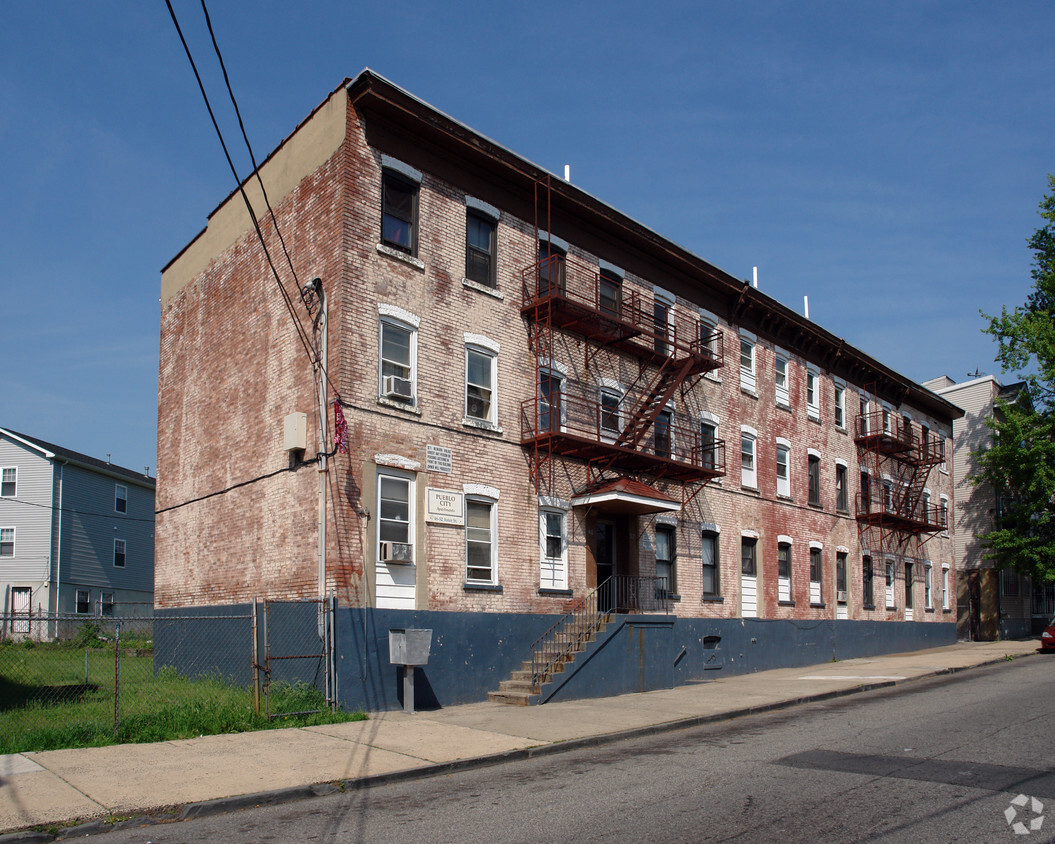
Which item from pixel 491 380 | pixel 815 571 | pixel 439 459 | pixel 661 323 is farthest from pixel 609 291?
pixel 815 571

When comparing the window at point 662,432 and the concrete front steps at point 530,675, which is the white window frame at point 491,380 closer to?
the concrete front steps at point 530,675

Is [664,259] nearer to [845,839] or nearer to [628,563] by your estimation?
[628,563]

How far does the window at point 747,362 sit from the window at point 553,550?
958cm

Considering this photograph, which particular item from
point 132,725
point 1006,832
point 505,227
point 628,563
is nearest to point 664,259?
point 505,227

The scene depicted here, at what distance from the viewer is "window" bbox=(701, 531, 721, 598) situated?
963 inches

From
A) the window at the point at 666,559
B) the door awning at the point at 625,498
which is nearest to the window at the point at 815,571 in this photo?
the window at the point at 666,559

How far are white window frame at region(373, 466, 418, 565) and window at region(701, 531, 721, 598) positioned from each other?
10029 millimetres

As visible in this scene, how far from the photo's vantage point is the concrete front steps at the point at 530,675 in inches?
660

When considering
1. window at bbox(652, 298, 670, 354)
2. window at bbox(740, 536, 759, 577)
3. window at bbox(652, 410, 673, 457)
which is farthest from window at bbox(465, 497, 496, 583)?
window at bbox(740, 536, 759, 577)

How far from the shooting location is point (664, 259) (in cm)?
2416

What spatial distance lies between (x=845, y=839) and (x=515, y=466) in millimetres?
12862

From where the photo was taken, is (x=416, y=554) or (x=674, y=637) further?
(x=674, y=637)

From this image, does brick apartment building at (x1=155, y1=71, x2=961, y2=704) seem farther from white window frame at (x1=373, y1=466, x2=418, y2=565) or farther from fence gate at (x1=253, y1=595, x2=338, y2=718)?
fence gate at (x1=253, y1=595, x2=338, y2=718)

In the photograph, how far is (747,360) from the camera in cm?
2766
